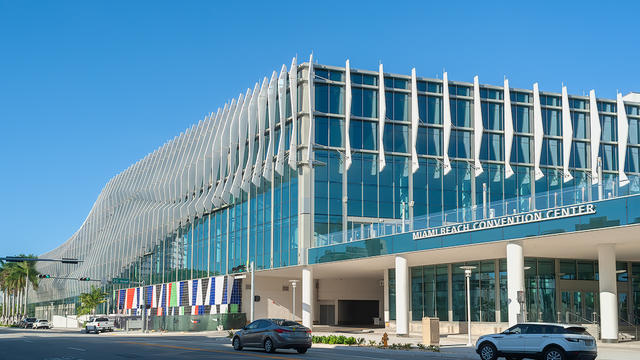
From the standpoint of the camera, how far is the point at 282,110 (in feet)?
189

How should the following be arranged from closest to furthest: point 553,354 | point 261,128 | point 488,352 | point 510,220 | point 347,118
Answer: point 553,354 < point 488,352 < point 510,220 < point 347,118 < point 261,128

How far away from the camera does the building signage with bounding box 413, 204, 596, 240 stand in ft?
106

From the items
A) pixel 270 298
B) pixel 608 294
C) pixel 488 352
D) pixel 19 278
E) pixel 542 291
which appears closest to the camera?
pixel 488 352

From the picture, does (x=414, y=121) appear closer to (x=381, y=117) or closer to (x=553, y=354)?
(x=381, y=117)

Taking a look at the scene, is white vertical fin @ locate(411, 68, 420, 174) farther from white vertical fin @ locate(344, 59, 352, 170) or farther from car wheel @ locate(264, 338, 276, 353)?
car wheel @ locate(264, 338, 276, 353)

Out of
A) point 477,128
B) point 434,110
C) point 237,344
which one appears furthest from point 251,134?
point 237,344

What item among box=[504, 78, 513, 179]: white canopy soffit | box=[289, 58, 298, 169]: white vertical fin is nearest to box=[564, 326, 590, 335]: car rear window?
box=[289, 58, 298, 169]: white vertical fin

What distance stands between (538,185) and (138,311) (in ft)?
169

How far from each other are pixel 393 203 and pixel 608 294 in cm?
2285

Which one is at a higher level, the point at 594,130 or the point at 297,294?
the point at 594,130

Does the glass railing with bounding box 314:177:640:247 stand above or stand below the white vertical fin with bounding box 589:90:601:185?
below

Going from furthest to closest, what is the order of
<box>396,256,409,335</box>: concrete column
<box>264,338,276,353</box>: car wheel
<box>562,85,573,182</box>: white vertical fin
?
<box>562,85,573,182</box>: white vertical fin
<box>396,256,409,335</box>: concrete column
<box>264,338,276,353</box>: car wheel

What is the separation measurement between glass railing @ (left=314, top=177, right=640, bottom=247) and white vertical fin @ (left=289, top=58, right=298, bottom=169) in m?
8.75

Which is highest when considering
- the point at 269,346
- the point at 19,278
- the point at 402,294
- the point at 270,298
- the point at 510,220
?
the point at 510,220
